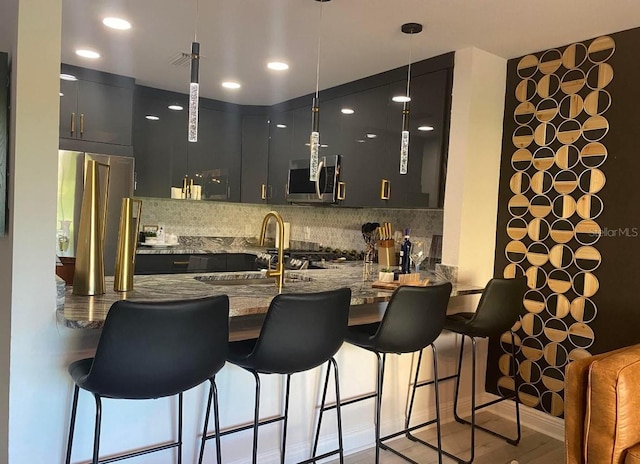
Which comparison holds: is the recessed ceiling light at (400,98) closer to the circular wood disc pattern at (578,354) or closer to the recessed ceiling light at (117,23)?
the recessed ceiling light at (117,23)

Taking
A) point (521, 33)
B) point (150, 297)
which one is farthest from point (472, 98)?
point (150, 297)

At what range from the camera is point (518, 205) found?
126 inches

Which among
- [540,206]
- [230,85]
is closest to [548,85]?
[540,206]

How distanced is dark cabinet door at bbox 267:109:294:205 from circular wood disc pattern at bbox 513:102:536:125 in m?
2.09

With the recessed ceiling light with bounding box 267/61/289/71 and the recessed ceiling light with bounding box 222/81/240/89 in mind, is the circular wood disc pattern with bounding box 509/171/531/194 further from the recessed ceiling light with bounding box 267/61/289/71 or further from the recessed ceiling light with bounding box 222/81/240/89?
the recessed ceiling light with bounding box 222/81/240/89

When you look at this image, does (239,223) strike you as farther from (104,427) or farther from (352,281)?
(104,427)

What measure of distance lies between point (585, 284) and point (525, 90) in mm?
1272

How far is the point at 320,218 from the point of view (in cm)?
511

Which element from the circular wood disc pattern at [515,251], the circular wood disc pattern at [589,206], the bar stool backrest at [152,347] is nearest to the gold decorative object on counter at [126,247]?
the bar stool backrest at [152,347]

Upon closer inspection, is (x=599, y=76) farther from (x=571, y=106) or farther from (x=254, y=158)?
Answer: (x=254, y=158)

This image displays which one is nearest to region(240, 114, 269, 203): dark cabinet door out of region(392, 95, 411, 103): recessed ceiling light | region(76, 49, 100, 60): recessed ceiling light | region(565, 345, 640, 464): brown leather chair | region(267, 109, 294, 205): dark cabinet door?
region(267, 109, 294, 205): dark cabinet door

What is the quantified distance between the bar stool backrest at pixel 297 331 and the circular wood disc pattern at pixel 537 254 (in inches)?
65.2

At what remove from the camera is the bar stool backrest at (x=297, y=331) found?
1.84 metres

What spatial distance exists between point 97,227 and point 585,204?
2585 millimetres
